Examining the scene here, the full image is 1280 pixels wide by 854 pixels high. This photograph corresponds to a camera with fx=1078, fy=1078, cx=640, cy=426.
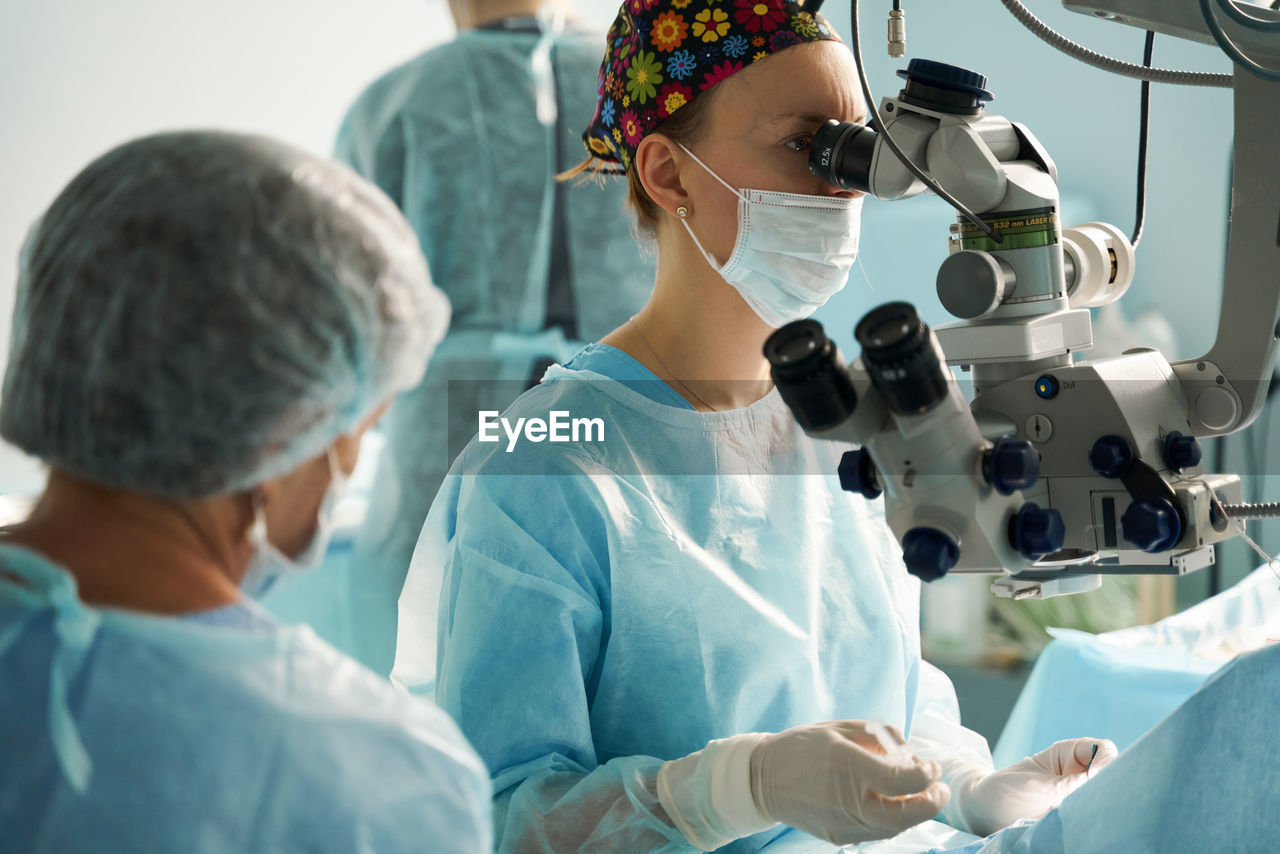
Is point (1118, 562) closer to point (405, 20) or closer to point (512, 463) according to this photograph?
point (512, 463)

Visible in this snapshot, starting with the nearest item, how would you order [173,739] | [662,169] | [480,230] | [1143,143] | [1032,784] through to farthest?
1. [173,739]
2. [1143,143]
3. [1032,784]
4. [662,169]
5. [480,230]

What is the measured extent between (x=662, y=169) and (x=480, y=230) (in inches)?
45.6

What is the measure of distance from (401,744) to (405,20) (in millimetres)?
2808

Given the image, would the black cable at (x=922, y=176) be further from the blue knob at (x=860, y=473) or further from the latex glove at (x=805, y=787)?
the latex glove at (x=805, y=787)

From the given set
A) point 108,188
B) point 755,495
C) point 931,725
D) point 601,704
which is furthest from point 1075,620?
point 108,188

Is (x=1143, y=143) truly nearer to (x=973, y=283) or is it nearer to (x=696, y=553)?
(x=973, y=283)

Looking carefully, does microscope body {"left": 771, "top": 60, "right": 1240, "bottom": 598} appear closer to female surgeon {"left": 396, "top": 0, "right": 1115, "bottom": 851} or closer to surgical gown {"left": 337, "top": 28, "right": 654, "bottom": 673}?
female surgeon {"left": 396, "top": 0, "right": 1115, "bottom": 851}

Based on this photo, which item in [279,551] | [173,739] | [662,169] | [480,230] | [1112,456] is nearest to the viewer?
[173,739]

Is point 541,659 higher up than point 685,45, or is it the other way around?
point 685,45

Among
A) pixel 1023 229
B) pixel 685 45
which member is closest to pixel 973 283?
pixel 1023 229

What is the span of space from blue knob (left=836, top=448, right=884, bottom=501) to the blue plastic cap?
34 cm

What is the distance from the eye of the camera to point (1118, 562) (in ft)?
3.18

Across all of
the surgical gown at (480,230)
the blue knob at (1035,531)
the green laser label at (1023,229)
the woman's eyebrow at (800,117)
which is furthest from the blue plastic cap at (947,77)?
the surgical gown at (480,230)

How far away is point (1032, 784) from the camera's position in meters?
1.19
